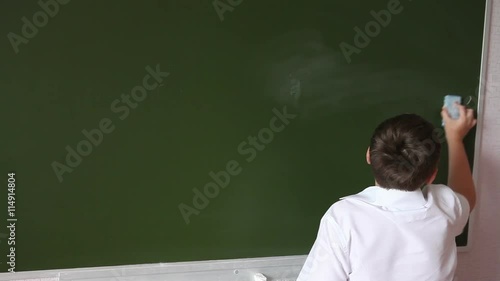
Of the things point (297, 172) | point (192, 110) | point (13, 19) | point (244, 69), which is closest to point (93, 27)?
point (13, 19)

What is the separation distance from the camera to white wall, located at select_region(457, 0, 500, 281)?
6.56ft

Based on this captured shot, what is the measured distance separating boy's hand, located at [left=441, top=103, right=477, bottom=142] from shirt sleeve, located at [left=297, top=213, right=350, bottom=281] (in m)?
0.81

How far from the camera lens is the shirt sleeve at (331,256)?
1.47 m

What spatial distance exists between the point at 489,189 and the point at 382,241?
930 mm

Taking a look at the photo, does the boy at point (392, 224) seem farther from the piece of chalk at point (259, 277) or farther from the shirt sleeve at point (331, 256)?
the piece of chalk at point (259, 277)

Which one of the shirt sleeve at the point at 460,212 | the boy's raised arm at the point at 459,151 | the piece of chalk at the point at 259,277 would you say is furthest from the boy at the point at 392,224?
the boy's raised arm at the point at 459,151

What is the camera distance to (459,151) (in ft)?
6.36

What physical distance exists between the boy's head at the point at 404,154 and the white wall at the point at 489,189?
73 cm

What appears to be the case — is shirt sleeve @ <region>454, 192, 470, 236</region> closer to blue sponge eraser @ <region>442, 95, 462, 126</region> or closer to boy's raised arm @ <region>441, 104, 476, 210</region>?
boy's raised arm @ <region>441, 104, 476, 210</region>

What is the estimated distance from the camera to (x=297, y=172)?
1.81 meters

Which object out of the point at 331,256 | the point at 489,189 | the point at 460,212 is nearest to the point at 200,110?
the point at 331,256

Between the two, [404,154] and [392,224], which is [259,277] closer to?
[392,224]

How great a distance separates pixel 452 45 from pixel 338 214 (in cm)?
100

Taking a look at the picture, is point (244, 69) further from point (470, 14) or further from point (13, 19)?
point (470, 14)
